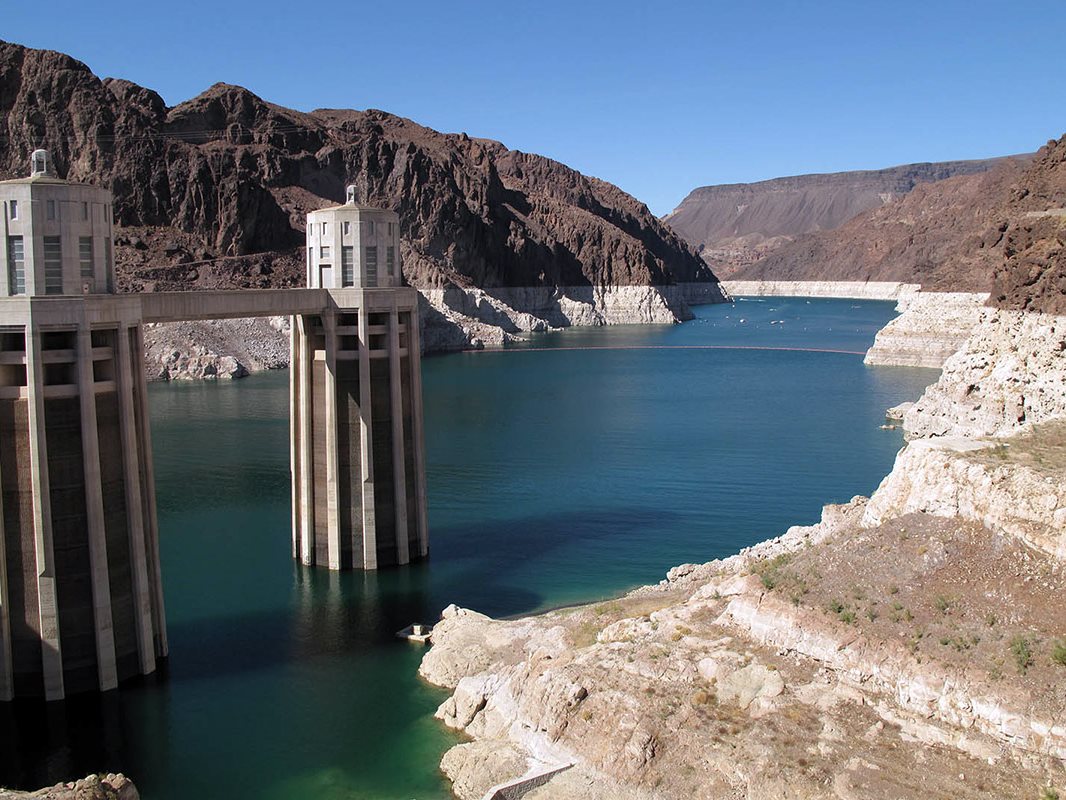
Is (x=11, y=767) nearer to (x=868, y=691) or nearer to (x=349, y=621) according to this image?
(x=349, y=621)

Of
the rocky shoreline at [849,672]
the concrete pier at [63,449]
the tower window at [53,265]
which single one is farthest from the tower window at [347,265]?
the rocky shoreline at [849,672]

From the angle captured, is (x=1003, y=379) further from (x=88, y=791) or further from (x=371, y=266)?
(x=88, y=791)

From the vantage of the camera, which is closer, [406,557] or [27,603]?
[27,603]

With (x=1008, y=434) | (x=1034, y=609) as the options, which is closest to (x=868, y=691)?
(x=1034, y=609)

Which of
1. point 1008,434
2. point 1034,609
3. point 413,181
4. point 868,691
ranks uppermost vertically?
point 413,181

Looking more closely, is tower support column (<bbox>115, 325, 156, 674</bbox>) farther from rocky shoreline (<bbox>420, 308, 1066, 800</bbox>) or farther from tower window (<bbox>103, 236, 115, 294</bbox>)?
rocky shoreline (<bbox>420, 308, 1066, 800</bbox>)

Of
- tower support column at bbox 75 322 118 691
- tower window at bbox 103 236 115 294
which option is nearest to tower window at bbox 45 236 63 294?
tower support column at bbox 75 322 118 691

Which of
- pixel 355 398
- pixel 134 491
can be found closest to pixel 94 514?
pixel 134 491
